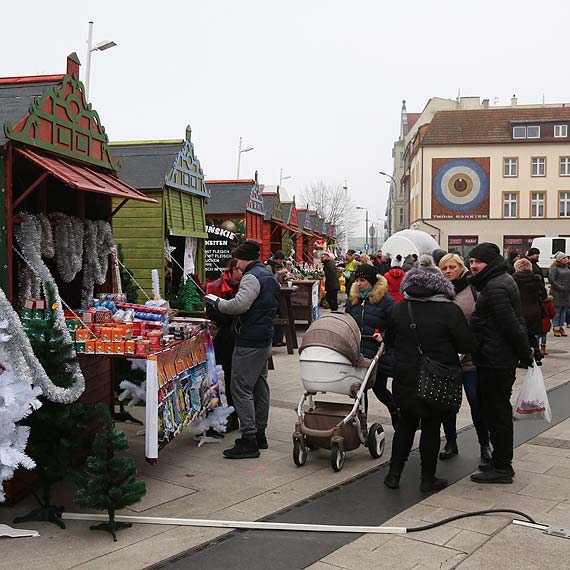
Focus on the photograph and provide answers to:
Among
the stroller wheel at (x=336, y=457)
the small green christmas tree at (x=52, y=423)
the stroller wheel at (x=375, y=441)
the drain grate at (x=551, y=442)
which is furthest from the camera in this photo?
the drain grate at (x=551, y=442)

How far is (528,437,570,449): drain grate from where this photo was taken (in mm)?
6844

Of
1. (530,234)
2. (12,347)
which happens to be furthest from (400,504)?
(530,234)

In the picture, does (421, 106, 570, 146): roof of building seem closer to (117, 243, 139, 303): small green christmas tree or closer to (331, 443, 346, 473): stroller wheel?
(117, 243, 139, 303): small green christmas tree

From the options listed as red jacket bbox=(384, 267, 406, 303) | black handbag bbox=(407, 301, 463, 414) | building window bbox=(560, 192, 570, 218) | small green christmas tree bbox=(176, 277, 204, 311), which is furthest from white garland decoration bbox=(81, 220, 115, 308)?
building window bbox=(560, 192, 570, 218)

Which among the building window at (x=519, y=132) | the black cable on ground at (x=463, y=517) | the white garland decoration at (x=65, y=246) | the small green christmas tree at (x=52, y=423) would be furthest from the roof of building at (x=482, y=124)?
the small green christmas tree at (x=52, y=423)

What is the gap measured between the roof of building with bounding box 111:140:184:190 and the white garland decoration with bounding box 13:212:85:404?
536 centimetres

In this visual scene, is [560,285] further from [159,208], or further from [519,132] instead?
[519,132]

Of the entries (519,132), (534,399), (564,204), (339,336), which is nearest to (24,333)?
(339,336)

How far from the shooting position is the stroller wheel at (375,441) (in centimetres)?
629

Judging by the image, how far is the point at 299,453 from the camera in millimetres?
6121

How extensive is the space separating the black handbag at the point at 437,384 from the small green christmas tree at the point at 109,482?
214cm

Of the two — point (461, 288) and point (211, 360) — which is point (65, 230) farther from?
point (461, 288)

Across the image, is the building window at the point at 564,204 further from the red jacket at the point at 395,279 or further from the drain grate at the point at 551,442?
the drain grate at the point at 551,442

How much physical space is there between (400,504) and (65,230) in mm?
3601
